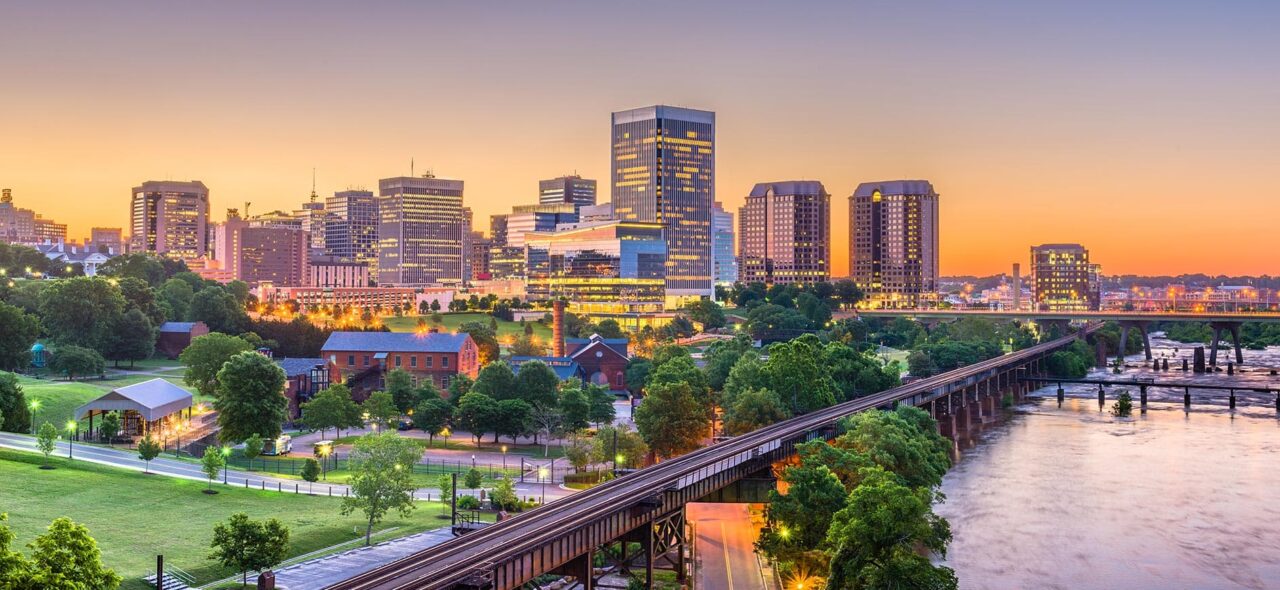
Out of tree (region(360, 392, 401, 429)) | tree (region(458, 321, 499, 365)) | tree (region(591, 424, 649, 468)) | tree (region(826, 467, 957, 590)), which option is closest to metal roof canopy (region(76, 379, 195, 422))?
tree (region(360, 392, 401, 429))

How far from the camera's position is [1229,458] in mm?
112562

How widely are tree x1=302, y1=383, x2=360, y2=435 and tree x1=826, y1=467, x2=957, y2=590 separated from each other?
213ft

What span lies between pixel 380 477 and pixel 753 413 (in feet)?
163

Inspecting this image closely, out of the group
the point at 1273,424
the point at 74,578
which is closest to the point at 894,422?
the point at 74,578

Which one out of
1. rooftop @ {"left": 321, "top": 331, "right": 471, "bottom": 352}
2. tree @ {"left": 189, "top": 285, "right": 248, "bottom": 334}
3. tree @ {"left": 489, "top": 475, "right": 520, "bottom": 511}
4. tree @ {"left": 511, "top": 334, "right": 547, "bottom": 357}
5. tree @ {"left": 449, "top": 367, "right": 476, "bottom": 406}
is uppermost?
tree @ {"left": 189, "top": 285, "right": 248, "bottom": 334}

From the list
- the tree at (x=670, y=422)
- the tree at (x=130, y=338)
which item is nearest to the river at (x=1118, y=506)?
the tree at (x=670, y=422)

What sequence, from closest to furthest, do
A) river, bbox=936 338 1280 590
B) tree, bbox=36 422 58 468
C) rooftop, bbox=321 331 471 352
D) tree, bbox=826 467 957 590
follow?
tree, bbox=826 467 957 590 < river, bbox=936 338 1280 590 < tree, bbox=36 422 58 468 < rooftop, bbox=321 331 471 352

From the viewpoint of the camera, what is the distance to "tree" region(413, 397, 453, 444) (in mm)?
108938

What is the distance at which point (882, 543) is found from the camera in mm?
54188

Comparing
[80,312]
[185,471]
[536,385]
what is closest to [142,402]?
[185,471]

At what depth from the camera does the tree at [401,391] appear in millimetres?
122188

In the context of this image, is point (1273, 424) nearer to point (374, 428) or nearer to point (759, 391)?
point (759, 391)

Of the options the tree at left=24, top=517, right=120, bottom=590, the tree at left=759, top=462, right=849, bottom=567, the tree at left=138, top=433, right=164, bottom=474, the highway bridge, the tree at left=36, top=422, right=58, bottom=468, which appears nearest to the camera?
the tree at left=24, top=517, right=120, bottom=590

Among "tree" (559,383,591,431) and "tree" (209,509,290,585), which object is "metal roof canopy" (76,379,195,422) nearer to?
"tree" (559,383,591,431)
